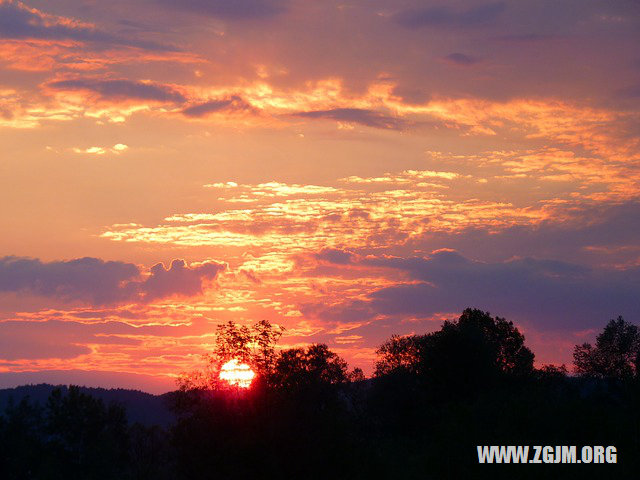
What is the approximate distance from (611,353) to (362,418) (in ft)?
148

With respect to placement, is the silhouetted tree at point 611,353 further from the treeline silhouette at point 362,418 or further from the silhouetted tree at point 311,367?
the silhouetted tree at point 311,367

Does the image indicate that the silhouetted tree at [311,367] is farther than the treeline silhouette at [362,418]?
Yes

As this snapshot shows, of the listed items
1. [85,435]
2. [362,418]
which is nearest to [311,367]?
[362,418]

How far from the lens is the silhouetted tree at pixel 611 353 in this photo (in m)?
132

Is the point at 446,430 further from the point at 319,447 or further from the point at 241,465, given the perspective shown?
the point at 241,465

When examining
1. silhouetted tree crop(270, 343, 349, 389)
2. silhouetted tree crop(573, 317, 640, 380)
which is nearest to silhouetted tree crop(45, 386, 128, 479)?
silhouetted tree crop(270, 343, 349, 389)

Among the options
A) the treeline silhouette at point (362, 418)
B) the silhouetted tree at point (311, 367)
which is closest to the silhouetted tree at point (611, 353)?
the treeline silhouette at point (362, 418)

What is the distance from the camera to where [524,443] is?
49906 mm

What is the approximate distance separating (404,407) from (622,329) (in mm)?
45544

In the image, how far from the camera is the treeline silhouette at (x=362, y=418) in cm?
5119

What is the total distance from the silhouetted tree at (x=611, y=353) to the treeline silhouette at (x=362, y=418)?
20 centimetres

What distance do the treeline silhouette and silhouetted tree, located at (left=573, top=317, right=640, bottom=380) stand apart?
20 centimetres

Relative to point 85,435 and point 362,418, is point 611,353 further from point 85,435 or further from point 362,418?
point 85,435

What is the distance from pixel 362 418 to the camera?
118m
